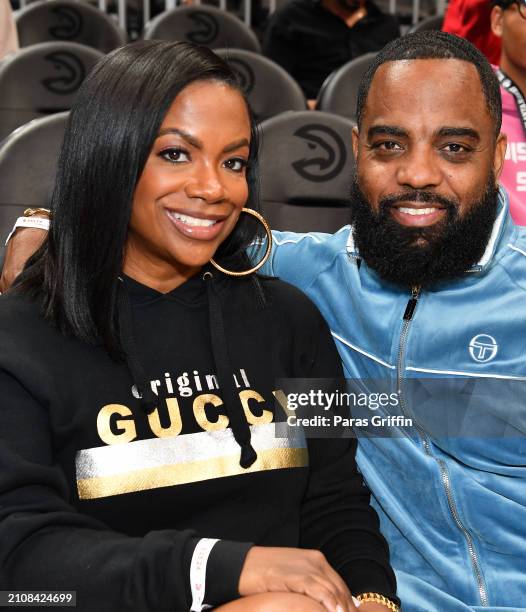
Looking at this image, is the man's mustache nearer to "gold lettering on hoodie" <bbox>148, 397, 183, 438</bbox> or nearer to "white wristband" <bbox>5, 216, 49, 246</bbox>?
"gold lettering on hoodie" <bbox>148, 397, 183, 438</bbox>

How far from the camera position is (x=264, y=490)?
156cm

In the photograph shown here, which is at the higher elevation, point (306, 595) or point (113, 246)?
point (113, 246)

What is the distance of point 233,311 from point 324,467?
333 mm

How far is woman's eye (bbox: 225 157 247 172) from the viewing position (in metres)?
1.56

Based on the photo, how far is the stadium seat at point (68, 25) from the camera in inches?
187

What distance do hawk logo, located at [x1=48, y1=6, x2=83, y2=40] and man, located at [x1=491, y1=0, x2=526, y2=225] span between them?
99.9 inches

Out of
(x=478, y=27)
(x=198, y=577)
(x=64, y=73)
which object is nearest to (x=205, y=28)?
(x=64, y=73)

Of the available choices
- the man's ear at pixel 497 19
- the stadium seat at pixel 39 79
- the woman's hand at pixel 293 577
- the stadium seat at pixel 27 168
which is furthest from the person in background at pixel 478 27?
the woman's hand at pixel 293 577

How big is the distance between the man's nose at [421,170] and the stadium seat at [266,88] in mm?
2014

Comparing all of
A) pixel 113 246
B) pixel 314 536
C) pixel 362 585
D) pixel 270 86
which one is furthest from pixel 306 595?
pixel 270 86

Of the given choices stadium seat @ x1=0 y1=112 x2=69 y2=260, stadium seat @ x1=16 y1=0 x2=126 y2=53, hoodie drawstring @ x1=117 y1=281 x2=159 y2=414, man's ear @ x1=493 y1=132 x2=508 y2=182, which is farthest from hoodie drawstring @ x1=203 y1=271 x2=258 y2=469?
stadium seat @ x1=16 y1=0 x2=126 y2=53

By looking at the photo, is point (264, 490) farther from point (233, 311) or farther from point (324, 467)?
point (233, 311)

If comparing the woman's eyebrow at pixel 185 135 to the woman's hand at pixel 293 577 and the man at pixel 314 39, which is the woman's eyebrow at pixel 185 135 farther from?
the man at pixel 314 39

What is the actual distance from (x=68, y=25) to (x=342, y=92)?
1.75 meters
